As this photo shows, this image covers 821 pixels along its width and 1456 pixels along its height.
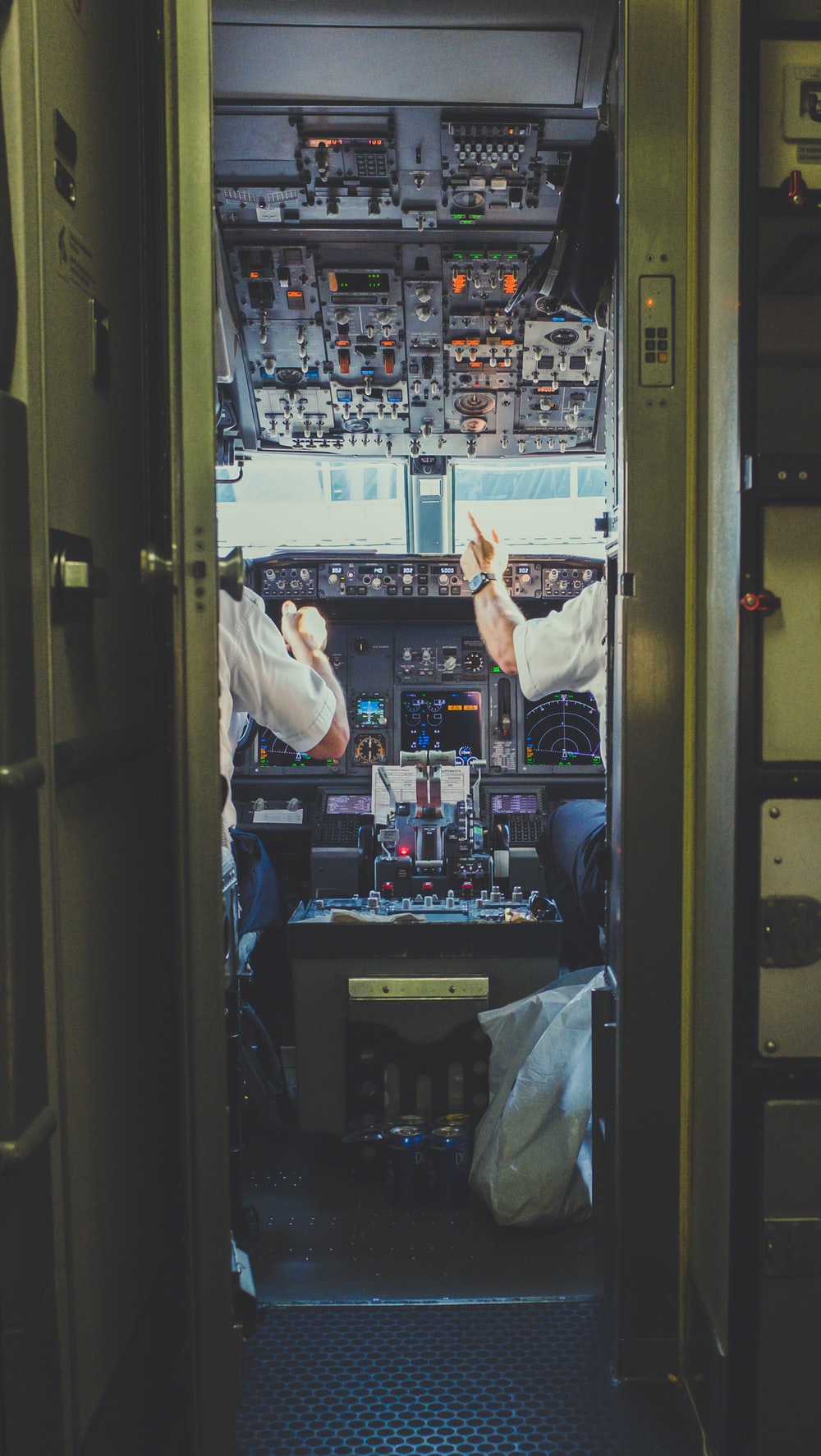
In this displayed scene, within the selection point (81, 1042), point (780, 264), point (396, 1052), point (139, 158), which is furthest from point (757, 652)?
point (396, 1052)

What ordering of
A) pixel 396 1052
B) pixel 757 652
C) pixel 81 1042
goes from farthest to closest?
pixel 396 1052 < pixel 757 652 < pixel 81 1042

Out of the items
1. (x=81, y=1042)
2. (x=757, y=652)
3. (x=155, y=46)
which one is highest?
(x=155, y=46)

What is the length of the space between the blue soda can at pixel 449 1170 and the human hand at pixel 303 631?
1.58 metres

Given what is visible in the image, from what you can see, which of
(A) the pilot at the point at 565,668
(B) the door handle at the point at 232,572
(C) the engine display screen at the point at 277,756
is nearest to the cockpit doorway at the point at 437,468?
(C) the engine display screen at the point at 277,756

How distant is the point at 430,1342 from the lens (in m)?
1.94

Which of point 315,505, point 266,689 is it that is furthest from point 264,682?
point 315,505

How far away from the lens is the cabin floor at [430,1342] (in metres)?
1.68

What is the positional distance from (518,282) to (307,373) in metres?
0.86

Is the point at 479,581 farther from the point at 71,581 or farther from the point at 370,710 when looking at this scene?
the point at 71,581

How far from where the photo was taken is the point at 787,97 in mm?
1542

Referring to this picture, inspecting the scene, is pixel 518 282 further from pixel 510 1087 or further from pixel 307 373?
pixel 510 1087

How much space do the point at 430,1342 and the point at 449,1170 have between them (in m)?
0.63

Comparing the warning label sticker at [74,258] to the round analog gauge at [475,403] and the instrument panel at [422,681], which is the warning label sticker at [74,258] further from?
the instrument panel at [422,681]

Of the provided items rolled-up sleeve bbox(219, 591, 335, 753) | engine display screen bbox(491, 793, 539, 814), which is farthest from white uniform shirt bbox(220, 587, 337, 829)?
engine display screen bbox(491, 793, 539, 814)
